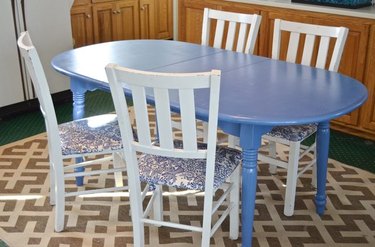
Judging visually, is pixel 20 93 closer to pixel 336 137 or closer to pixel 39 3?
pixel 39 3

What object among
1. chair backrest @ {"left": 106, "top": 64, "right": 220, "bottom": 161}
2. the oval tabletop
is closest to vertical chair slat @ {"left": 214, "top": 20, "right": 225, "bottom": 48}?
the oval tabletop

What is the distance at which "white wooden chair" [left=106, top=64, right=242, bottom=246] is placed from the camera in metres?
1.68

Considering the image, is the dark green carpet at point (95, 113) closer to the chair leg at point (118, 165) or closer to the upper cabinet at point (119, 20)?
the upper cabinet at point (119, 20)

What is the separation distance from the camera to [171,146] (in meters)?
1.84

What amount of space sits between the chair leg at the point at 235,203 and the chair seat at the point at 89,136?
556 mm

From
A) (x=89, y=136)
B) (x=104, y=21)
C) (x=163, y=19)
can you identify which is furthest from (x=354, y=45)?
(x=163, y=19)

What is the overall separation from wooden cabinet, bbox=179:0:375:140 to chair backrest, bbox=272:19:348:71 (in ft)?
2.23

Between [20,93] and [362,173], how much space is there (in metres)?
2.45

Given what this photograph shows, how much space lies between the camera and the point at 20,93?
3695 millimetres

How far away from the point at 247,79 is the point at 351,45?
1.29 m

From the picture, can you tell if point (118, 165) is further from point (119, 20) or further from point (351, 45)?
point (119, 20)

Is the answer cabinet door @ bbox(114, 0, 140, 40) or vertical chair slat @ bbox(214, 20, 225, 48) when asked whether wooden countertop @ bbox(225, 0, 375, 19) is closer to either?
vertical chair slat @ bbox(214, 20, 225, 48)

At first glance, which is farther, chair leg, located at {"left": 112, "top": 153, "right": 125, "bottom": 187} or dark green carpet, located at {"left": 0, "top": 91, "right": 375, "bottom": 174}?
dark green carpet, located at {"left": 0, "top": 91, "right": 375, "bottom": 174}

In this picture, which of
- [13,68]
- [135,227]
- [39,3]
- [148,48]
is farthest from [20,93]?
[135,227]
